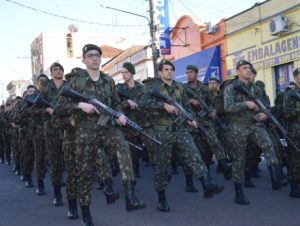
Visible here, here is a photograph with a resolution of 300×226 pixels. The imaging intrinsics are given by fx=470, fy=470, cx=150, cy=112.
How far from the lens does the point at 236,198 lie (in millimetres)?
6094

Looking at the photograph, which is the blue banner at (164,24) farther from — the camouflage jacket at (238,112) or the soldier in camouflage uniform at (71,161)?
the soldier in camouflage uniform at (71,161)

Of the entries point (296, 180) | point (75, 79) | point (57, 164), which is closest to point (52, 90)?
point (57, 164)

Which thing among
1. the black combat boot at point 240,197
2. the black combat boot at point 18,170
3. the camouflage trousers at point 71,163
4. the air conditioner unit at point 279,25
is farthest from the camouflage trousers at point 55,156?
the air conditioner unit at point 279,25

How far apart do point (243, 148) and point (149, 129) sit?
124 cm

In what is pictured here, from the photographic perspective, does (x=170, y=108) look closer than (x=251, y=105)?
Yes

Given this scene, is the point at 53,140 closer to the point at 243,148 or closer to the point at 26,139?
the point at 26,139

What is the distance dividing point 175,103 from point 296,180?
1.99 metres

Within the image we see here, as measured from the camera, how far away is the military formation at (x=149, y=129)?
5.03m

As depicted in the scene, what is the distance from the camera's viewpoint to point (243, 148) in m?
6.06

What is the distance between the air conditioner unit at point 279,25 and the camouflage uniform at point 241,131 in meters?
11.0

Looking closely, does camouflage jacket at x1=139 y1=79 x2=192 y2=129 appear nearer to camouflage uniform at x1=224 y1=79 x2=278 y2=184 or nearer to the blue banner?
camouflage uniform at x1=224 y1=79 x2=278 y2=184

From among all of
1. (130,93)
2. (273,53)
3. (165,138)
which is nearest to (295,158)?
(165,138)

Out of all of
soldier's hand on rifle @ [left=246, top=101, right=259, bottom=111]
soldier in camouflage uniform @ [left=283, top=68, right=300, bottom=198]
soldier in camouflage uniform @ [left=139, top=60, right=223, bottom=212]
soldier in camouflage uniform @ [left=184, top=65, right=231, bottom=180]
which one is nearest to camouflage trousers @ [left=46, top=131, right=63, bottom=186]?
soldier in camouflage uniform @ [left=139, top=60, right=223, bottom=212]

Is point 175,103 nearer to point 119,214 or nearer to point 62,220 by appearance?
point 119,214
